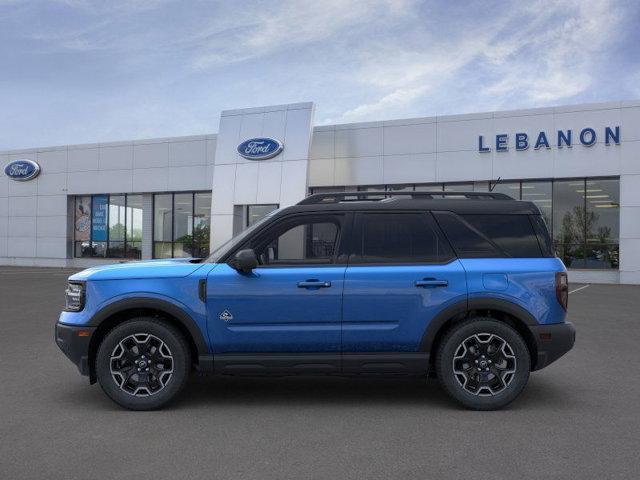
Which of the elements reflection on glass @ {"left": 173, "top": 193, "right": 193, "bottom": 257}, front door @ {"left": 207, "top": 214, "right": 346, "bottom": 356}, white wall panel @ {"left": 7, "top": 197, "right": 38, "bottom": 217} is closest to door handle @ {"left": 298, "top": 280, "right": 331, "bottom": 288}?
front door @ {"left": 207, "top": 214, "right": 346, "bottom": 356}

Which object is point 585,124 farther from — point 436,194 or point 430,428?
point 430,428

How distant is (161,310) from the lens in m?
5.15

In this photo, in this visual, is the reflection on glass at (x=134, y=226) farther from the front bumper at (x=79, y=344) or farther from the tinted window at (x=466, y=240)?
the tinted window at (x=466, y=240)

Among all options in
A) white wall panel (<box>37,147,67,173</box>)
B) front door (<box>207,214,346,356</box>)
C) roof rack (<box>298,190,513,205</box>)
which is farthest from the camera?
white wall panel (<box>37,147,67,173</box>)

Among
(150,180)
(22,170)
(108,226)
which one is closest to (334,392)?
(150,180)

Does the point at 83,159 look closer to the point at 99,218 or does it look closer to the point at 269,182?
the point at 99,218

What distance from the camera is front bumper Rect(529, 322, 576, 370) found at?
5.18 m

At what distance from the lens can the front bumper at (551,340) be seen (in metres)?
5.18

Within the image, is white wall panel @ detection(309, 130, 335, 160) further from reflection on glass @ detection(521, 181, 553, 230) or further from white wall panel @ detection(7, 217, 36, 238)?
white wall panel @ detection(7, 217, 36, 238)

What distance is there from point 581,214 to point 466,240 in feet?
62.6

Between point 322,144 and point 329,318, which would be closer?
point 329,318

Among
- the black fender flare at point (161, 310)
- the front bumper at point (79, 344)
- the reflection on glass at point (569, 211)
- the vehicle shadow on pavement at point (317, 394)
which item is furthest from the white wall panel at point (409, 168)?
the front bumper at point (79, 344)

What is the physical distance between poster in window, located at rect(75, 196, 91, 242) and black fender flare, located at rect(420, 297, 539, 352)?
2925cm

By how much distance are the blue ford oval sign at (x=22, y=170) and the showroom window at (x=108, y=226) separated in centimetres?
277
